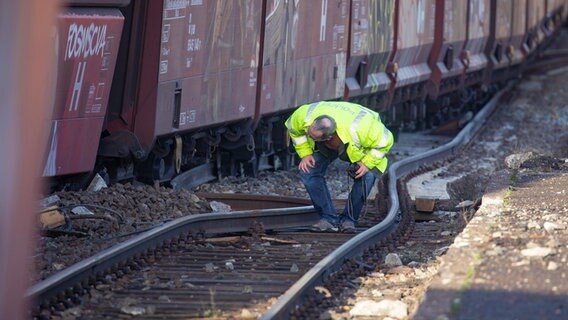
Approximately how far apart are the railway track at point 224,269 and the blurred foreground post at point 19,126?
1855mm

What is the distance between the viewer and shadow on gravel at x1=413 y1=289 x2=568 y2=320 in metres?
5.96

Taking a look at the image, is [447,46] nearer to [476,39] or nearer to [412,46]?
[412,46]

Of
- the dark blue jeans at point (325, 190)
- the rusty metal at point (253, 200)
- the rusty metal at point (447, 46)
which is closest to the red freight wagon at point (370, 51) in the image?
the rusty metal at point (447, 46)

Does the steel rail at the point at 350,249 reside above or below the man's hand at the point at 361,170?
below

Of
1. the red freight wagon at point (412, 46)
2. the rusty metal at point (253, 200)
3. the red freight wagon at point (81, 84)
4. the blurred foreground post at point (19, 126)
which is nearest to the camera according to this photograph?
the blurred foreground post at point (19, 126)

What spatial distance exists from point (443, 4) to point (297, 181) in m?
8.53

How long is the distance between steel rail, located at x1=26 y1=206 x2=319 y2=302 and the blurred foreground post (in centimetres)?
183

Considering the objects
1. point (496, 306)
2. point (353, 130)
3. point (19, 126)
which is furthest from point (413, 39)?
point (19, 126)

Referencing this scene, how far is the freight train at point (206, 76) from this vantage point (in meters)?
9.95

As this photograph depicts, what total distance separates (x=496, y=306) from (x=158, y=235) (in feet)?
10.5

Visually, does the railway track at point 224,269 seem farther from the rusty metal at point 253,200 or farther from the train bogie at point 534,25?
the train bogie at point 534,25

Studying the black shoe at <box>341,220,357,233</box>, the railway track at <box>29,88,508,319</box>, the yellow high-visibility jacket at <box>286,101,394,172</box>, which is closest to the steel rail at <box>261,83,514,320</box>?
the railway track at <box>29,88,508,319</box>

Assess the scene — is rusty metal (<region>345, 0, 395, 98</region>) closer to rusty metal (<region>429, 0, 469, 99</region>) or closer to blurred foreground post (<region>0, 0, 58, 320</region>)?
rusty metal (<region>429, 0, 469, 99</region>)

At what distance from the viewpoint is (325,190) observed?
34.7ft
